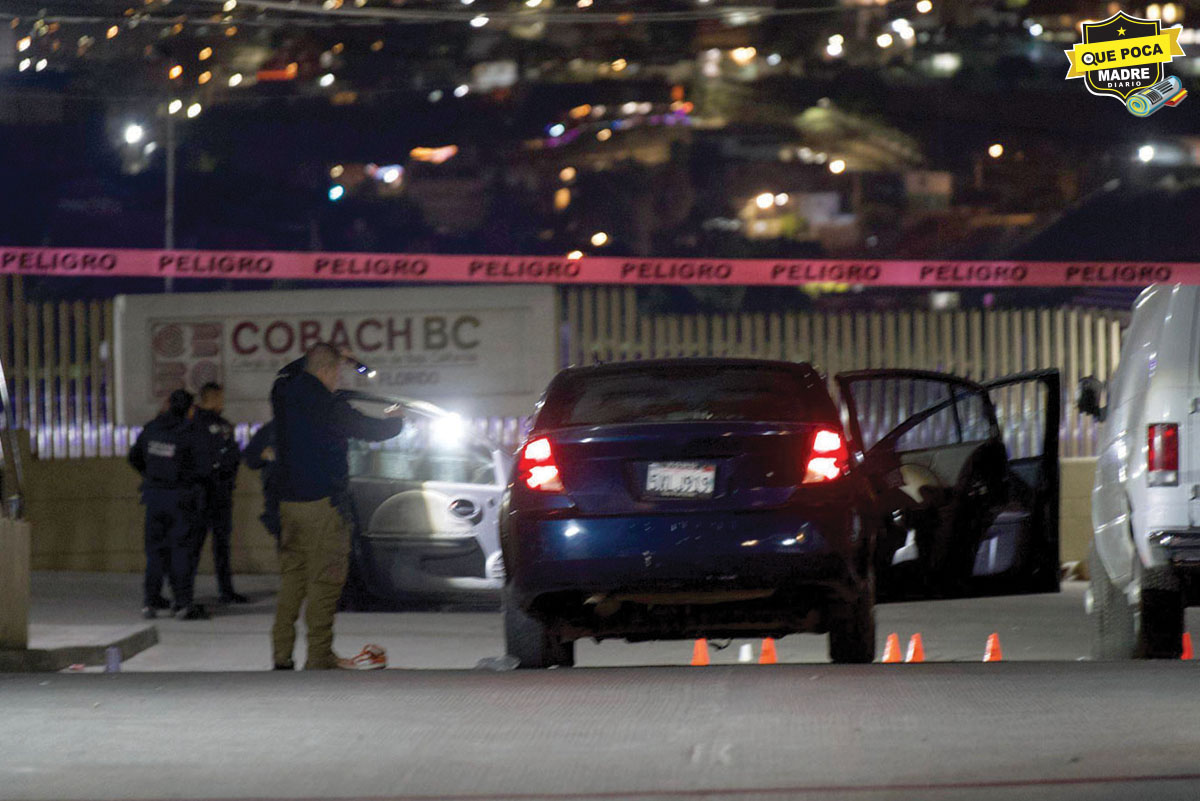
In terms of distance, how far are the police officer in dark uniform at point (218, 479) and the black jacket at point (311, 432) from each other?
15.5 ft

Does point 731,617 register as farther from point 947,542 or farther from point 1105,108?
point 1105,108

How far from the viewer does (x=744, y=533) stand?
782 cm

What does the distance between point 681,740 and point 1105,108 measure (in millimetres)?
36849

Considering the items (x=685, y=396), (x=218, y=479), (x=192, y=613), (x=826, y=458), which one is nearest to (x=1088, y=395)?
(x=826, y=458)

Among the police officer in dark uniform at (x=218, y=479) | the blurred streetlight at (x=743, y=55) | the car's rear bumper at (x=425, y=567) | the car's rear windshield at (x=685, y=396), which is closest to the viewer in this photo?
the car's rear windshield at (x=685, y=396)

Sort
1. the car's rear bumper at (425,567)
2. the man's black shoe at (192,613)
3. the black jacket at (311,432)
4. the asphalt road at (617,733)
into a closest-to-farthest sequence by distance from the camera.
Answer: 1. the asphalt road at (617,733)
2. the black jacket at (311,432)
3. the car's rear bumper at (425,567)
4. the man's black shoe at (192,613)

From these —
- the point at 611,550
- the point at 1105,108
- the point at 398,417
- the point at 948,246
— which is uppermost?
the point at 1105,108

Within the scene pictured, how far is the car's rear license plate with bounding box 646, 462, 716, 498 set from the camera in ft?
25.8

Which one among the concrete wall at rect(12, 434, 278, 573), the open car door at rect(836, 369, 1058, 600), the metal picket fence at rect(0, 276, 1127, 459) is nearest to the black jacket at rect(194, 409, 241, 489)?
the concrete wall at rect(12, 434, 278, 573)

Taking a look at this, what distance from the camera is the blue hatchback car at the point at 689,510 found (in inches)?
308

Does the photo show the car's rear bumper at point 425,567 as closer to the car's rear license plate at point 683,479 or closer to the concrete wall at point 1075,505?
the car's rear license plate at point 683,479

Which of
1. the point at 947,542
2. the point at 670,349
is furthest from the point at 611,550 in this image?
the point at 670,349

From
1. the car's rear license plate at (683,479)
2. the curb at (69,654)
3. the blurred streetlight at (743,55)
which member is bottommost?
the curb at (69,654)

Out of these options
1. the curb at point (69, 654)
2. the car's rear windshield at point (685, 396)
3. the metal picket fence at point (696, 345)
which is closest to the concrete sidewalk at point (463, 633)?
the curb at point (69, 654)
